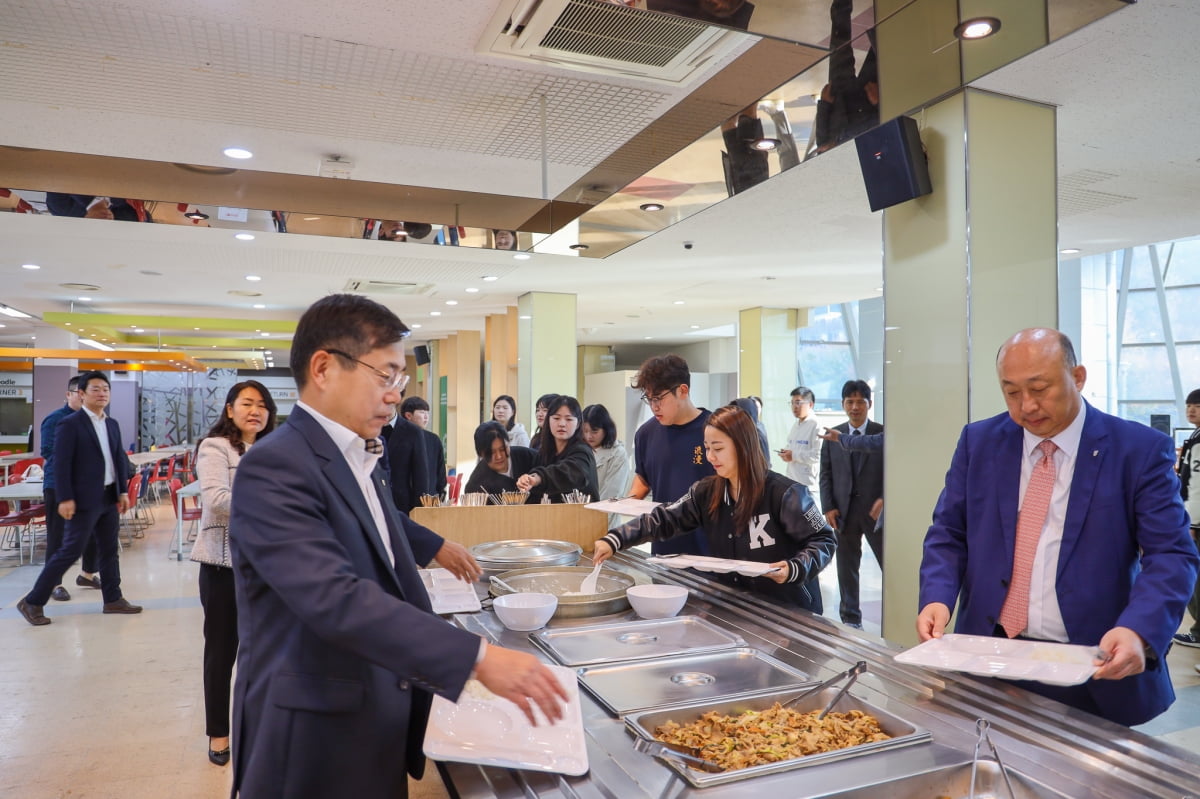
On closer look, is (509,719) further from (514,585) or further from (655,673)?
(514,585)

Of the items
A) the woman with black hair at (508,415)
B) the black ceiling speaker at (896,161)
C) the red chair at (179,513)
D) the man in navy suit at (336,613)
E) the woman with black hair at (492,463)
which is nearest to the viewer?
the man in navy suit at (336,613)

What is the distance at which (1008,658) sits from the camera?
1350mm

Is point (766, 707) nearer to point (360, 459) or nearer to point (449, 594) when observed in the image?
point (360, 459)

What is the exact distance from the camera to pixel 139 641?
4668mm

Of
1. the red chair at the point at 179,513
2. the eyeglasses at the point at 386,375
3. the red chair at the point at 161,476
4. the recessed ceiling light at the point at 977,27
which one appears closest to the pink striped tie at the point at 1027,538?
the recessed ceiling light at the point at 977,27

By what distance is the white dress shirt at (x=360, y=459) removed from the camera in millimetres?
1240

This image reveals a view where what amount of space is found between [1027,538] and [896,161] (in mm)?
1849

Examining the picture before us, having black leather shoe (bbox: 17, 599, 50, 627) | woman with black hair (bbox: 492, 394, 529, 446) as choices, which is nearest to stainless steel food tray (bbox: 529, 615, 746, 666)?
woman with black hair (bbox: 492, 394, 529, 446)

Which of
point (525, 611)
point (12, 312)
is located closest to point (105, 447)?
point (525, 611)

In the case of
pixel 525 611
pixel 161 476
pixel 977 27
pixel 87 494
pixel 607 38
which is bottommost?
pixel 161 476

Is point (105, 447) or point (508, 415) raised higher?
point (508, 415)

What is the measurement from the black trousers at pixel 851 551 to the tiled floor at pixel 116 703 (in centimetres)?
20

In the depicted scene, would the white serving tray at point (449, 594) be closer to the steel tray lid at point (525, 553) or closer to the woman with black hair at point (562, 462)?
the steel tray lid at point (525, 553)

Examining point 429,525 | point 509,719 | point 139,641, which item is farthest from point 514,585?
point 139,641
